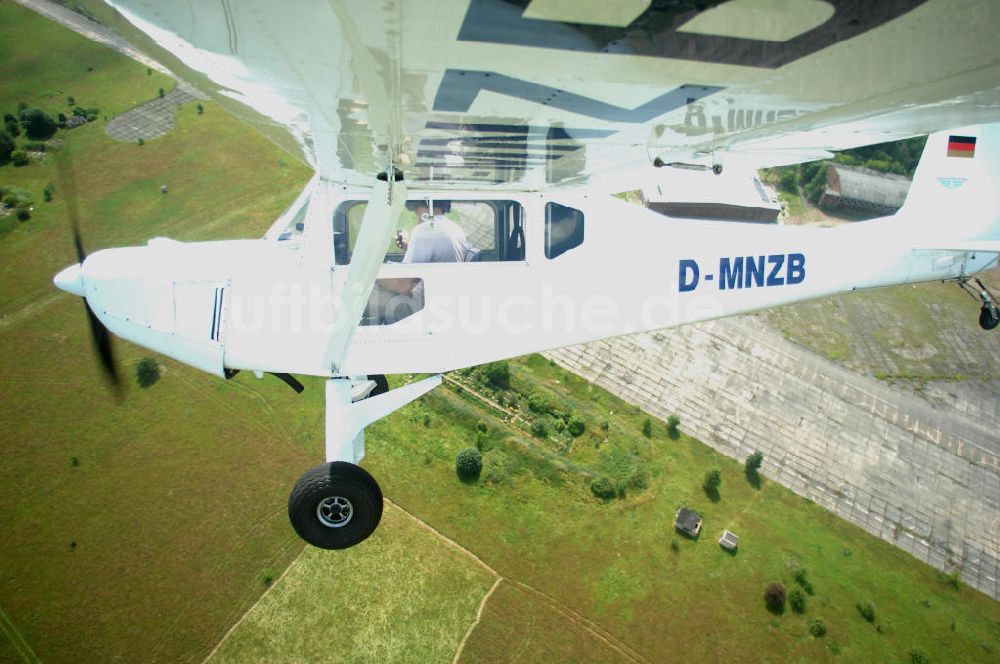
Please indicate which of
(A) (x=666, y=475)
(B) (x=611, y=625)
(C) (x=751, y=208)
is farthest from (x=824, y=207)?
(B) (x=611, y=625)

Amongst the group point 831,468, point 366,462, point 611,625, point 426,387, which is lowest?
point 611,625

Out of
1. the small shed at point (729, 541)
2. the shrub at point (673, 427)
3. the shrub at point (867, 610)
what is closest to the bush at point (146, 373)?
the shrub at point (673, 427)

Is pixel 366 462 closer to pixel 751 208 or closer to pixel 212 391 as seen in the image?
pixel 212 391

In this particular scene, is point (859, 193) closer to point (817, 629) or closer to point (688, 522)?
point (688, 522)

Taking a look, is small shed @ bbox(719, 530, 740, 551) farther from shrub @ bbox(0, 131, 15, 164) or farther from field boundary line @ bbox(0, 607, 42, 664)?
shrub @ bbox(0, 131, 15, 164)

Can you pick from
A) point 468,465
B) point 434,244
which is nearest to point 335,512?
point 434,244

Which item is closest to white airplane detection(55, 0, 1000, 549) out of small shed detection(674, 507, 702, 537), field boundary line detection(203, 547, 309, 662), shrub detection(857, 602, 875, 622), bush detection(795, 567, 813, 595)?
field boundary line detection(203, 547, 309, 662)
